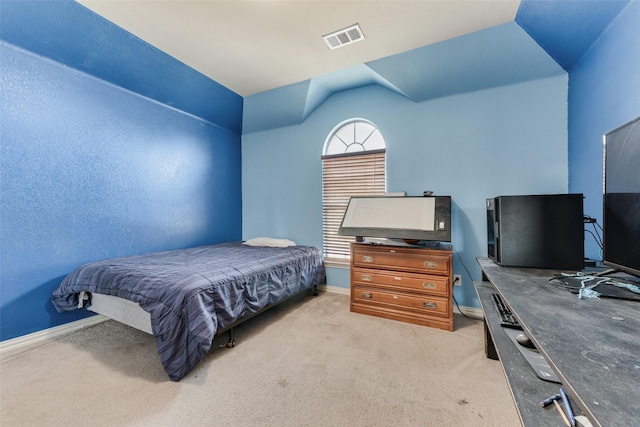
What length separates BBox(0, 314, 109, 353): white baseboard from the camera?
1.98 m

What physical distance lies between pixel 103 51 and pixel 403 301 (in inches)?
143

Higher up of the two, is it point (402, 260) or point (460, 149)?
point (460, 149)

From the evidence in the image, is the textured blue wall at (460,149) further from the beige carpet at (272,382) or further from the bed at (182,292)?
the bed at (182,292)

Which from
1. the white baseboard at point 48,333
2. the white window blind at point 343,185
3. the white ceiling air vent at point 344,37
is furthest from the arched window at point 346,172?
A: the white baseboard at point 48,333

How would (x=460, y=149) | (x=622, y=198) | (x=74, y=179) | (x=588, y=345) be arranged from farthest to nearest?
1. (x=460, y=149)
2. (x=74, y=179)
3. (x=622, y=198)
4. (x=588, y=345)

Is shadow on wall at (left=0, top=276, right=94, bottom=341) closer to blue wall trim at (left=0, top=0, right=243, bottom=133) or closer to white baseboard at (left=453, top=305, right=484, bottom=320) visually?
blue wall trim at (left=0, top=0, right=243, bottom=133)

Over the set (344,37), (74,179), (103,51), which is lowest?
(74,179)

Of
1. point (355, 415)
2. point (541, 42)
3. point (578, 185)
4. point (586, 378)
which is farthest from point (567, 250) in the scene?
point (541, 42)

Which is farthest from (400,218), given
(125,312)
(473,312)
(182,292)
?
(125,312)

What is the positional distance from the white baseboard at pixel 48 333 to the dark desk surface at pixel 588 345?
3287mm

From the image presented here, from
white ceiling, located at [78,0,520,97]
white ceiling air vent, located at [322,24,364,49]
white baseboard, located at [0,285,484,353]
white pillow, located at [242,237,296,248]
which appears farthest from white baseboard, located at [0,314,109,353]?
white ceiling air vent, located at [322,24,364,49]

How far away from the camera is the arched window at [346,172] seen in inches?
126

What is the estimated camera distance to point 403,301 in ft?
8.09

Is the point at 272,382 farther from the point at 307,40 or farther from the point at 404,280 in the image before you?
the point at 307,40
